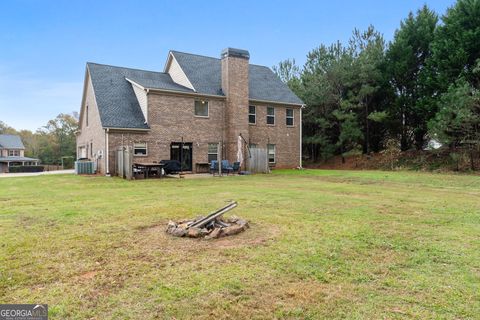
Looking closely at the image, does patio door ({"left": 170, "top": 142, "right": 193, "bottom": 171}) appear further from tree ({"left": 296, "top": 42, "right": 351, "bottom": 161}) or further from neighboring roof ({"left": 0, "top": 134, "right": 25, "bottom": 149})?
neighboring roof ({"left": 0, "top": 134, "right": 25, "bottom": 149})

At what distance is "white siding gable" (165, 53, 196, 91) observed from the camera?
22469mm

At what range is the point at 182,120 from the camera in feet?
70.0

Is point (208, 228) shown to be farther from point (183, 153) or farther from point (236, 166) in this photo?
point (183, 153)

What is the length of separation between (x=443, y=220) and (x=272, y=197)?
4400mm

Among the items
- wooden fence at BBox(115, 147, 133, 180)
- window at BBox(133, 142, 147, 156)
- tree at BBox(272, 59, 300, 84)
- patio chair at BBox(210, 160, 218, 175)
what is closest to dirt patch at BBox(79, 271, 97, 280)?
wooden fence at BBox(115, 147, 133, 180)

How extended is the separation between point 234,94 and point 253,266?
19371 millimetres

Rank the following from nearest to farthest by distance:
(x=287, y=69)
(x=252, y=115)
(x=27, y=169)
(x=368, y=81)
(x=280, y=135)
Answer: (x=252, y=115), (x=280, y=135), (x=368, y=81), (x=27, y=169), (x=287, y=69)

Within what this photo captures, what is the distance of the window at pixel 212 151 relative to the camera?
2250 cm

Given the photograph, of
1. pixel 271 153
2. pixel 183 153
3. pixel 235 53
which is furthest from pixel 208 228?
pixel 271 153

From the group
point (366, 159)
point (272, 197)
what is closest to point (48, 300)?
point (272, 197)

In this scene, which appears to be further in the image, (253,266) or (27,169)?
(27,169)

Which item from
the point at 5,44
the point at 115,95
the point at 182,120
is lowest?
the point at 182,120

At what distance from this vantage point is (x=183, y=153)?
70.6 ft

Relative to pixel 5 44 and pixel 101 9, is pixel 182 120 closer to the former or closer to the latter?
pixel 101 9
